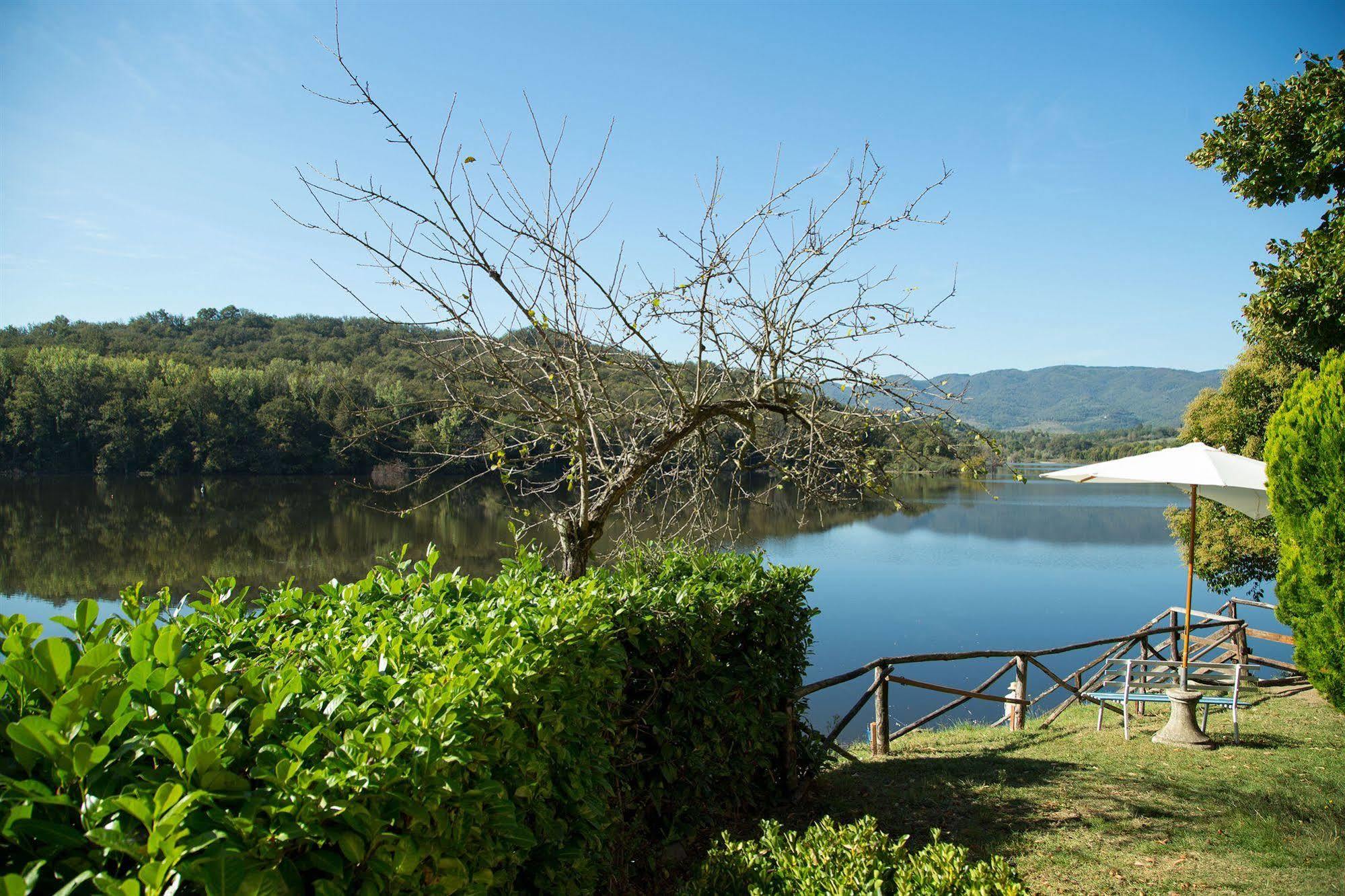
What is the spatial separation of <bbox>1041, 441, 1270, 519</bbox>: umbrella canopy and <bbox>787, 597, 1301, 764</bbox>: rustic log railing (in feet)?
4.90

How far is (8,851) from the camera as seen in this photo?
1148 mm

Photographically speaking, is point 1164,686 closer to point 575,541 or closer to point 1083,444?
point 575,541

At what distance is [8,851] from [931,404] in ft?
15.2

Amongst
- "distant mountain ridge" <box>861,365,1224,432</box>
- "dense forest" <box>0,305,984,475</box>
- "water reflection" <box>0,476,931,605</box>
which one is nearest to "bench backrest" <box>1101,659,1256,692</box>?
"water reflection" <box>0,476,931,605</box>

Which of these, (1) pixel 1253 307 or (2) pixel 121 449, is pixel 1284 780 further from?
(2) pixel 121 449

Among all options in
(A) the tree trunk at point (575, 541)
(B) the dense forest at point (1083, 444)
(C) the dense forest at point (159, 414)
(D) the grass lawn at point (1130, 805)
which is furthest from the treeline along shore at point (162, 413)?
(D) the grass lawn at point (1130, 805)

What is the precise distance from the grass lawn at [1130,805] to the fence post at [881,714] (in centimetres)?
20

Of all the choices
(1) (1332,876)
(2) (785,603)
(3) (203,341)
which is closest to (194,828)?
(2) (785,603)

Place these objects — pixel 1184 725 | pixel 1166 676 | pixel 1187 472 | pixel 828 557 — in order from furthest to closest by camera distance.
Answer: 1. pixel 828 557
2. pixel 1166 676
3. pixel 1187 472
4. pixel 1184 725

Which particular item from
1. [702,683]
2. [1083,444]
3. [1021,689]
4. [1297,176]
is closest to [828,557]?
Answer: [1021,689]

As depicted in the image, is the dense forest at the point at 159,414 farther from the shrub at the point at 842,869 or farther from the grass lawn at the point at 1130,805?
the shrub at the point at 842,869

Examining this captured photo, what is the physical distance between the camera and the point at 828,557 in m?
28.0

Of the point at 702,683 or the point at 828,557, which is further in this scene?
the point at 828,557

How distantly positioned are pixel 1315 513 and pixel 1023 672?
3733mm
